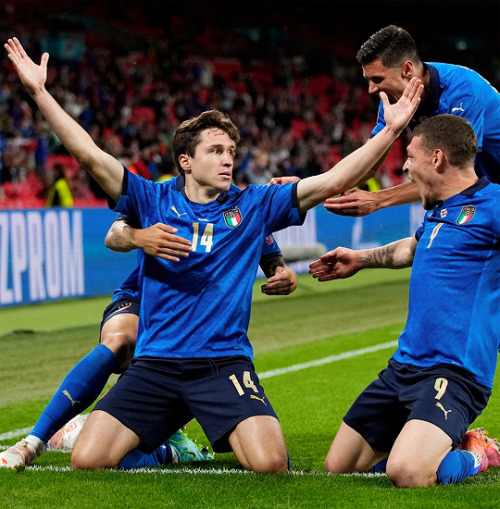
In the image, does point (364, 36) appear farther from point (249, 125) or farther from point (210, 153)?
point (210, 153)

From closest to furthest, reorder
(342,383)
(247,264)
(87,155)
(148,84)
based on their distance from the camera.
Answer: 1. (87,155)
2. (247,264)
3. (342,383)
4. (148,84)

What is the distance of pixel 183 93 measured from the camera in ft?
84.3

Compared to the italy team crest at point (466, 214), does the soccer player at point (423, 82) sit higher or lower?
higher

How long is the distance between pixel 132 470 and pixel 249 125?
72.4ft

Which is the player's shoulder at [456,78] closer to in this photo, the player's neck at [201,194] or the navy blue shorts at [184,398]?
the player's neck at [201,194]

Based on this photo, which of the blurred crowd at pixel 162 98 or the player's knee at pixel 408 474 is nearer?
the player's knee at pixel 408 474

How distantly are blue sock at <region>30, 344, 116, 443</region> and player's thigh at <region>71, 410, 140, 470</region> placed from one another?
0.71 feet

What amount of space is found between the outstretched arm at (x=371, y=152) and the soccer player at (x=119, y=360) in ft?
1.61

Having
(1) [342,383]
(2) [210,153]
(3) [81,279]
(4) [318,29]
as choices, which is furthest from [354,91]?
(2) [210,153]

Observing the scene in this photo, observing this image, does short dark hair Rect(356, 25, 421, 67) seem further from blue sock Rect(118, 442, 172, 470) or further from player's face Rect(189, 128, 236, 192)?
blue sock Rect(118, 442, 172, 470)

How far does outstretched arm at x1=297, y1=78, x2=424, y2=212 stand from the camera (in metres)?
4.68

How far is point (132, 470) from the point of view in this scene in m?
4.81

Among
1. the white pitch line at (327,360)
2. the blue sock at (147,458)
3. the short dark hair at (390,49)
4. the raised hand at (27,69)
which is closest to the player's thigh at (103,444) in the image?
the blue sock at (147,458)

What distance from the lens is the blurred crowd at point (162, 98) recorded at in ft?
63.4
